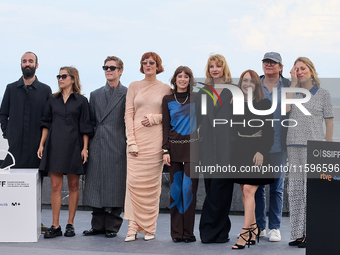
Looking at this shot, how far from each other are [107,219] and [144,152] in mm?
868

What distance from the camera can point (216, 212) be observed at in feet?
15.8

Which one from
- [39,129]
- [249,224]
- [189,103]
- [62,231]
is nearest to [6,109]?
[39,129]

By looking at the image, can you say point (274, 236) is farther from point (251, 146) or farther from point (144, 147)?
point (144, 147)

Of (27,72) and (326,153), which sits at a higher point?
(27,72)

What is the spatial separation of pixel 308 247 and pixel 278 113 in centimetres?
138

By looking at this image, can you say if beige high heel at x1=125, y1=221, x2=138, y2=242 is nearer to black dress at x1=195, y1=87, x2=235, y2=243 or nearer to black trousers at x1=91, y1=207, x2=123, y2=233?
black trousers at x1=91, y1=207, x2=123, y2=233

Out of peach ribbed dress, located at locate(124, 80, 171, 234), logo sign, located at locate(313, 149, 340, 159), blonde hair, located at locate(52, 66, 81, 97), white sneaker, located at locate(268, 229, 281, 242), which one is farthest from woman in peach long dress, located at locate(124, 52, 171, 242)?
logo sign, located at locate(313, 149, 340, 159)

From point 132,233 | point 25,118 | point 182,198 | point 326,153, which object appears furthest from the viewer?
point 25,118

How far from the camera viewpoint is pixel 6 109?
5.49 meters

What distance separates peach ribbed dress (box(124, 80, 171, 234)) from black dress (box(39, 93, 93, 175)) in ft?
1.61

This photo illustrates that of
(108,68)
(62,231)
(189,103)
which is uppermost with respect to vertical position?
(108,68)

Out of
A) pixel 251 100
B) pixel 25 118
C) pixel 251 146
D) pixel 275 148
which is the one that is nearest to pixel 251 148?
pixel 251 146

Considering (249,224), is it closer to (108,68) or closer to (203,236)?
(203,236)

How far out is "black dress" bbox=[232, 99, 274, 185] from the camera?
4.58 m
